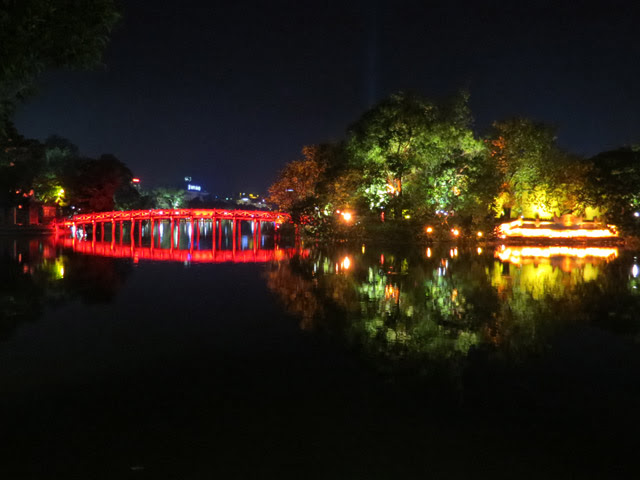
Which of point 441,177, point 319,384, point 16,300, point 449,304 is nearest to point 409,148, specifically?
point 441,177

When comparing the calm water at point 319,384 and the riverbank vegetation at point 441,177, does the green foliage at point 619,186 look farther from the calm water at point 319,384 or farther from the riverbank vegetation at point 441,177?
the calm water at point 319,384

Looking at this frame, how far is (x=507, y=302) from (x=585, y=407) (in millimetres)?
6368

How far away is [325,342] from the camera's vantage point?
792 centimetres

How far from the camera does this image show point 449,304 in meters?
11.3

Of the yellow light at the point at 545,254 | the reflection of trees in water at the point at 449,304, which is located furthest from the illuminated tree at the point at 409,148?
the reflection of trees in water at the point at 449,304

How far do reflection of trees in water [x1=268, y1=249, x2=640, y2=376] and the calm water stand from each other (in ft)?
0.22

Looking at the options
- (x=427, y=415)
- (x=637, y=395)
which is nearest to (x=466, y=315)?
(x=637, y=395)

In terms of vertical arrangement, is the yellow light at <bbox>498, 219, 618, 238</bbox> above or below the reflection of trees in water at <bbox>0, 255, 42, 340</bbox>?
above

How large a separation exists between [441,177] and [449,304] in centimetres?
2454

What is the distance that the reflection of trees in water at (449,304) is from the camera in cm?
Answer: 787

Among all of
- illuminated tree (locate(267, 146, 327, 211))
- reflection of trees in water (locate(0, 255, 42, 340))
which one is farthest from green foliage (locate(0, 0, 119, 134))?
illuminated tree (locate(267, 146, 327, 211))

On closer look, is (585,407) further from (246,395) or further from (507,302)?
(507,302)

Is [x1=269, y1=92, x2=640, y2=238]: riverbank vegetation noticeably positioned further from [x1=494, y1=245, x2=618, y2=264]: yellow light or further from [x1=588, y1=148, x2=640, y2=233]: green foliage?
[x1=494, y1=245, x2=618, y2=264]: yellow light

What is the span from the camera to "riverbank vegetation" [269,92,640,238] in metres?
34.5
